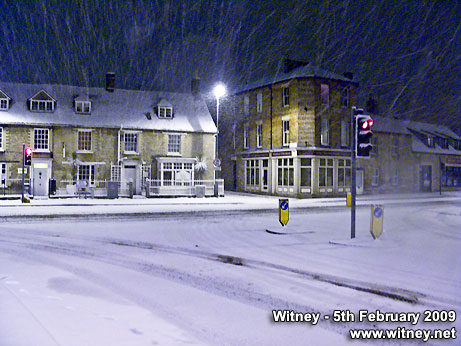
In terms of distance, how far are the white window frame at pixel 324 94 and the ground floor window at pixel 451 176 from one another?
24182mm

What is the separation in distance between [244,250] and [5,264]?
5.72 m

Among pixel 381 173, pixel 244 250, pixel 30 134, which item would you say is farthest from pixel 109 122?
pixel 244 250

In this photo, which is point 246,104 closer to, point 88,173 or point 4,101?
point 88,173

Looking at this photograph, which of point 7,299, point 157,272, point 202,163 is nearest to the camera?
point 7,299

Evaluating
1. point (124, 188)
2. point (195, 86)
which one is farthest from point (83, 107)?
point (195, 86)

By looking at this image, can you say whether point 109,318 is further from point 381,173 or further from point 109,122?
point 381,173

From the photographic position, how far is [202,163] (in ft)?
137

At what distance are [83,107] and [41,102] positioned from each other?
3.35 m

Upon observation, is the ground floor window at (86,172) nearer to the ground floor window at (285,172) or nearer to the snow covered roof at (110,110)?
the snow covered roof at (110,110)

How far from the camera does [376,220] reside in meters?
14.4

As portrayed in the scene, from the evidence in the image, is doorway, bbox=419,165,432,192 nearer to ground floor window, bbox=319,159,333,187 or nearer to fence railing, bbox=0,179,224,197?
ground floor window, bbox=319,159,333,187

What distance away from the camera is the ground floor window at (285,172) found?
38.8m

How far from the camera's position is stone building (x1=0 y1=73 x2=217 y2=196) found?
124ft

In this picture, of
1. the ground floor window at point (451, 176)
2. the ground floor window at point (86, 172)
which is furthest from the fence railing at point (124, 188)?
the ground floor window at point (451, 176)
